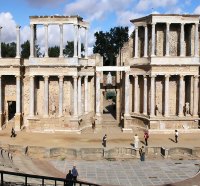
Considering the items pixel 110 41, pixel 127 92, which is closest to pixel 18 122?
pixel 127 92

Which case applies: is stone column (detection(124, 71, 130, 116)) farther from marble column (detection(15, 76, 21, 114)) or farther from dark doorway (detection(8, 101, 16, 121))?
dark doorway (detection(8, 101, 16, 121))

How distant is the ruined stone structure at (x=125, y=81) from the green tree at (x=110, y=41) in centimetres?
4273

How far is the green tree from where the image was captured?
277 feet

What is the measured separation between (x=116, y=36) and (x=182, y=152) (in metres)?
60.7

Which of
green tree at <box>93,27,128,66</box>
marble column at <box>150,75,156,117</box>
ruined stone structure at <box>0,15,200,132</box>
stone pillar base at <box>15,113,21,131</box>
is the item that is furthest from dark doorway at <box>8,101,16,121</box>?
green tree at <box>93,27,128,66</box>

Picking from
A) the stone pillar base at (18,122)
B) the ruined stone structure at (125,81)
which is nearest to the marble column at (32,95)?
the ruined stone structure at (125,81)

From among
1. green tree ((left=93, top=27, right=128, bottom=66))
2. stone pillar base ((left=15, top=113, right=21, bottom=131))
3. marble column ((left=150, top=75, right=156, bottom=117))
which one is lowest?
stone pillar base ((left=15, top=113, right=21, bottom=131))

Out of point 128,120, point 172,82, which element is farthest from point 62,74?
point 172,82

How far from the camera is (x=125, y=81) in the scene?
1559 inches

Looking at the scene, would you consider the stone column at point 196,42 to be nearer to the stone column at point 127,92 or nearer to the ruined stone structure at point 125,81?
the ruined stone structure at point 125,81

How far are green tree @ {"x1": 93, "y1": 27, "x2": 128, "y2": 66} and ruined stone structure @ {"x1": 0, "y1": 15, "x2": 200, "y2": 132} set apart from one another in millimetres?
42727

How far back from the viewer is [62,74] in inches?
1484

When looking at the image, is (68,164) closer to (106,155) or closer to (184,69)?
(106,155)

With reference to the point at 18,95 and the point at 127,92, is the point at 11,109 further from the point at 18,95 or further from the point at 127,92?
the point at 127,92
